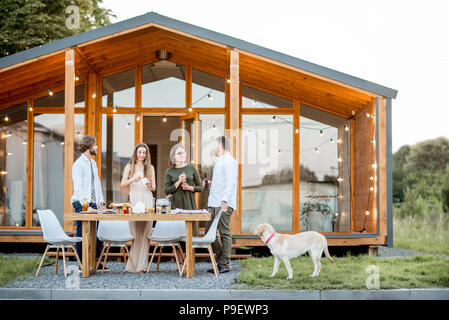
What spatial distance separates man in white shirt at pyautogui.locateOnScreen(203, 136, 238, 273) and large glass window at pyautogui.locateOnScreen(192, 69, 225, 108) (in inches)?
129

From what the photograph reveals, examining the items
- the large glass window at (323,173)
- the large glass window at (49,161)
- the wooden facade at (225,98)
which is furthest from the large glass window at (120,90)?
the large glass window at (323,173)

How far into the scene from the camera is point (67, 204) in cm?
752

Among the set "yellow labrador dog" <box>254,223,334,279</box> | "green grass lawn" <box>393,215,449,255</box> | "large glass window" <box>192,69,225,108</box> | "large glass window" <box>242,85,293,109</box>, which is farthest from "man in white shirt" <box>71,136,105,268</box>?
"green grass lawn" <box>393,215,449,255</box>

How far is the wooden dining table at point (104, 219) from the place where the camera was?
588cm

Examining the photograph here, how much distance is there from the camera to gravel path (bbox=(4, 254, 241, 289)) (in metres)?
5.49

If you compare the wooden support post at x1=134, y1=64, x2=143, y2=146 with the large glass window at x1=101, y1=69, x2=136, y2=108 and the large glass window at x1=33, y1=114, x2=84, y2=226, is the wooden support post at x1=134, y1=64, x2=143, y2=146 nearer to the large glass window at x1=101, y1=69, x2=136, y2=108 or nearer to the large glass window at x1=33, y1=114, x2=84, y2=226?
the large glass window at x1=101, y1=69, x2=136, y2=108

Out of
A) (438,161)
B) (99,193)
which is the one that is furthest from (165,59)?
(438,161)

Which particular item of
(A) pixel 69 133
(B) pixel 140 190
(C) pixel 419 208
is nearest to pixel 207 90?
(A) pixel 69 133

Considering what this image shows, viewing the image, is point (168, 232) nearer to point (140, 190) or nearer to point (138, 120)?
point (140, 190)

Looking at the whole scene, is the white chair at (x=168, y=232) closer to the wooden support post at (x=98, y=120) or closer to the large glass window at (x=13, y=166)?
the wooden support post at (x=98, y=120)

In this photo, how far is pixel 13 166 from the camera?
963cm

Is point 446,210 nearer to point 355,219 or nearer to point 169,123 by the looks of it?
point 355,219

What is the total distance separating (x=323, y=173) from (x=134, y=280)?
4.71 meters

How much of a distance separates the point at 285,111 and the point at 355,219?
7.59 feet
